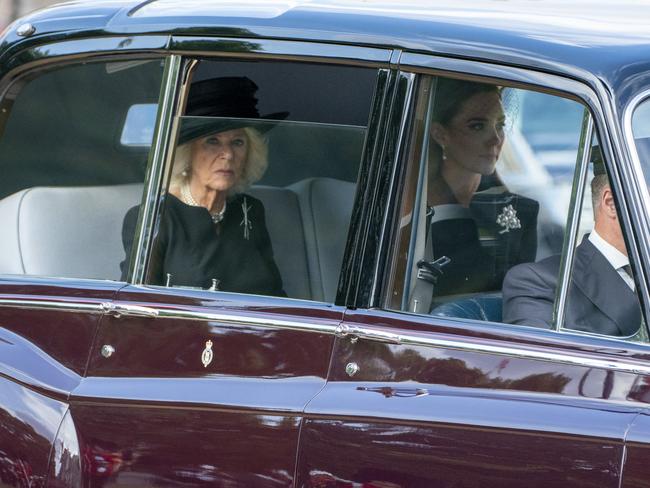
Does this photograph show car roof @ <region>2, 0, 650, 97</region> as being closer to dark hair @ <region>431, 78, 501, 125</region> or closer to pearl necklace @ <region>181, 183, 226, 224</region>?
dark hair @ <region>431, 78, 501, 125</region>

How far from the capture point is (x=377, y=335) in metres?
3.11

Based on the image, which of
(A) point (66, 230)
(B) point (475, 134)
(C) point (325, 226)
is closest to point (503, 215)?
(B) point (475, 134)

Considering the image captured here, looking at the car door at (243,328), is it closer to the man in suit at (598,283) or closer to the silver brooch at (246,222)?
the silver brooch at (246,222)

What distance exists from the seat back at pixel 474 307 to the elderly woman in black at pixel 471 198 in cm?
3

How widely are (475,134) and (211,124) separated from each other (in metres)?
0.78

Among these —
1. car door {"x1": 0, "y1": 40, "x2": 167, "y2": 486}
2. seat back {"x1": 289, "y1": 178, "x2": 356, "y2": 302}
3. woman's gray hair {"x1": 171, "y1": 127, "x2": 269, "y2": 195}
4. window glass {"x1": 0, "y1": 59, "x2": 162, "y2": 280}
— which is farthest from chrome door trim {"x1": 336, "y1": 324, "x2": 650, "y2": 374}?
window glass {"x1": 0, "y1": 59, "x2": 162, "y2": 280}

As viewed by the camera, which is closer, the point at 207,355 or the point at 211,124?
the point at 207,355

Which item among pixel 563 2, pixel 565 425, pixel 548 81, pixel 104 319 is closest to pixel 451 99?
pixel 548 81

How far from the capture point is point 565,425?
2.78 meters

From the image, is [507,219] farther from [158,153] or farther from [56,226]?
[56,226]

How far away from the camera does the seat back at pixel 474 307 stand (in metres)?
3.20

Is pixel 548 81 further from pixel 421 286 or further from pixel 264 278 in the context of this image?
pixel 264 278

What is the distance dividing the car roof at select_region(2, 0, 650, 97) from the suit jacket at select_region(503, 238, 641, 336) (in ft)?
1.40

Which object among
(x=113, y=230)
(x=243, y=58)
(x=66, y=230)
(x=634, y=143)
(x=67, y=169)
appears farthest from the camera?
(x=67, y=169)
